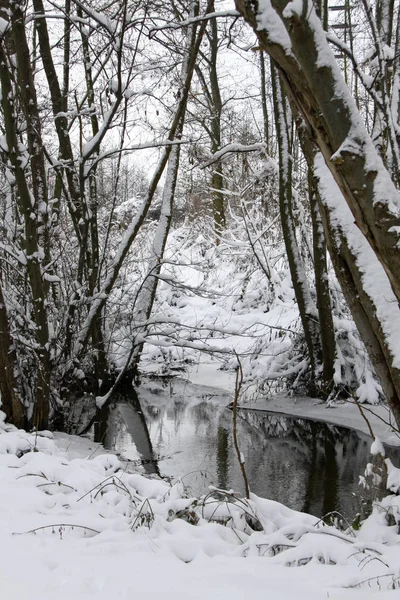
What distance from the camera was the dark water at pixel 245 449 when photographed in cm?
475

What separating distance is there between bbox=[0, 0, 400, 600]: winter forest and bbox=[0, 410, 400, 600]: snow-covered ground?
0.05 ft

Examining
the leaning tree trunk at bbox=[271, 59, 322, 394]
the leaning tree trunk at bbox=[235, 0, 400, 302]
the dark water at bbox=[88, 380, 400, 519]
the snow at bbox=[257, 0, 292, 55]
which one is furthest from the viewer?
the leaning tree trunk at bbox=[271, 59, 322, 394]

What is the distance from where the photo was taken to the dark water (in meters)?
4.75

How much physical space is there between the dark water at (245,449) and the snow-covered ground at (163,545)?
3.89 feet

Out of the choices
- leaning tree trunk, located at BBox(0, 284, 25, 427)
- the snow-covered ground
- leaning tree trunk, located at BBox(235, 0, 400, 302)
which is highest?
leaning tree trunk, located at BBox(235, 0, 400, 302)

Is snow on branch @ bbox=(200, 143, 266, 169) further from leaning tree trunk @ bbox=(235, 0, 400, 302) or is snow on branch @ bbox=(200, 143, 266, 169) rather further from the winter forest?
leaning tree trunk @ bbox=(235, 0, 400, 302)

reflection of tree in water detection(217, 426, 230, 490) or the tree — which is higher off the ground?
the tree

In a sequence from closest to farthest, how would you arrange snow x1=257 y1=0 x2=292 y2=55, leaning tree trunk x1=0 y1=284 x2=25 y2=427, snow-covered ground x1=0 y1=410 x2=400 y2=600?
snow-covered ground x1=0 y1=410 x2=400 y2=600 → snow x1=257 y1=0 x2=292 y2=55 → leaning tree trunk x1=0 y1=284 x2=25 y2=427

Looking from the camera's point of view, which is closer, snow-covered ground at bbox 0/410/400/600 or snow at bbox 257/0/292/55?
snow-covered ground at bbox 0/410/400/600

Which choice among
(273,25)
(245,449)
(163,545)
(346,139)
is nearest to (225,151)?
(245,449)

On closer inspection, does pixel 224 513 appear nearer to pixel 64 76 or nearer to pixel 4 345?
pixel 4 345

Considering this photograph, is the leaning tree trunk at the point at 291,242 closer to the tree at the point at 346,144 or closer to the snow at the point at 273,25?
the tree at the point at 346,144

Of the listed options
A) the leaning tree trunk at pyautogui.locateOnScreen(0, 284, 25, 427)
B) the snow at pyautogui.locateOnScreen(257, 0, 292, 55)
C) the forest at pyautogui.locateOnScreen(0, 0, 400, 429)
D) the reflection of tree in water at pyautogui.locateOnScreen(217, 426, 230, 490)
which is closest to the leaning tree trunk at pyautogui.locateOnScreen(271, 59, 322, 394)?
the forest at pyautogui.locateOnScreen(0, 0, 400, 429)

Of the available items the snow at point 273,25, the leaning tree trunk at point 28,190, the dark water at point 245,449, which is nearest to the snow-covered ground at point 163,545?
the dark water at point 245,449
